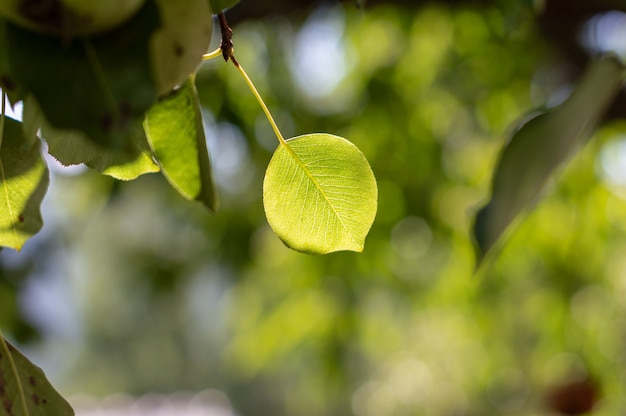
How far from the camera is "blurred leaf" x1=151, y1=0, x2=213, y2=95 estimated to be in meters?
0.20

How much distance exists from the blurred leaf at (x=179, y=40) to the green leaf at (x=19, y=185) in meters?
0.08

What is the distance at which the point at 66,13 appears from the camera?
0.58 feet

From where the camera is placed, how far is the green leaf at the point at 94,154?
0.25 metres

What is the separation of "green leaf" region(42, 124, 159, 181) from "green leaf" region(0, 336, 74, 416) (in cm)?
8

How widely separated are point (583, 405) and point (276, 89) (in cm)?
95

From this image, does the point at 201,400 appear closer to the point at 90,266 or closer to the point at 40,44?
the point at 90,266

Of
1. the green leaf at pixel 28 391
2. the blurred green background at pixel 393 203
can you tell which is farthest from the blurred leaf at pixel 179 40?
the blurred green background at pixel 393 203

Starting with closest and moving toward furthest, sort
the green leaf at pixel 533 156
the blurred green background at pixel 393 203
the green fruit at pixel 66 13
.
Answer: the green fruit at pixel 66 13
the green leaf at pixel 533 156
the blurred green background at pixel 393 203

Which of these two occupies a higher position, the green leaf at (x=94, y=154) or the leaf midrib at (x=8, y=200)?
the green leaf at (x=94, y=154)

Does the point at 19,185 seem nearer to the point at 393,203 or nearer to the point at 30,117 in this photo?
the point at 30,117

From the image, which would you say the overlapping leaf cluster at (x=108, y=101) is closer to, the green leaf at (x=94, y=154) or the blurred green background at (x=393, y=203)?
the green leaf at (x=94, y=154)

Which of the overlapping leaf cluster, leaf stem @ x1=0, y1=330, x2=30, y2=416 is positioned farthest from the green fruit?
leaf stem @ x1=0, y1=330, x2=30, y2=416

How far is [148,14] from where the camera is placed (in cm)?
19

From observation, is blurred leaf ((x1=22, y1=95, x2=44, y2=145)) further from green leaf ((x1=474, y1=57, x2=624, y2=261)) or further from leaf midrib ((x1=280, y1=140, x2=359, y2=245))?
green leaf ((x1=474, y1=57, x2=624, y2=261))
